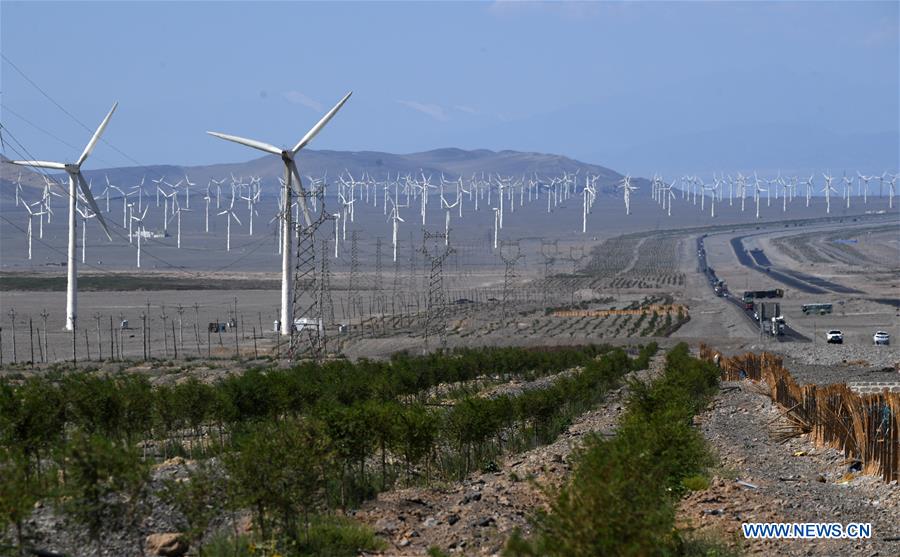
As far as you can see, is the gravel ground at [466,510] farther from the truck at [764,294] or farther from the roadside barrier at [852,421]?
the truck at [764,294]

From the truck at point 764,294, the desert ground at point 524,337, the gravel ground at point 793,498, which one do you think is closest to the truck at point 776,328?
the desert ground at point 524,337

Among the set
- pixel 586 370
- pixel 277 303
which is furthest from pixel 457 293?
pixel 586 370

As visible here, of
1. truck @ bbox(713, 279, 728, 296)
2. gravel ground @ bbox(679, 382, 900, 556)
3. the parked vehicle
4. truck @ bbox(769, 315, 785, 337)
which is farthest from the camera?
truck @ bbox(713, 279, 728, 296)

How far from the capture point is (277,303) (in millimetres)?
127438

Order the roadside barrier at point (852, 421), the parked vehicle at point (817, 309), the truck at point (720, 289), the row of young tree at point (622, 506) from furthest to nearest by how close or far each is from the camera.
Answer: the truck at point (720, 289)
the parked vehicle at point (817, 309)
the roadside barrier at point (852, 421)
the row of young tree at point (622, 506)

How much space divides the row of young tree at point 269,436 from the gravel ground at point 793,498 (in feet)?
19.3

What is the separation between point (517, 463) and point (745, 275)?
5506 inches

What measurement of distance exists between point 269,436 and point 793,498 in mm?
10346

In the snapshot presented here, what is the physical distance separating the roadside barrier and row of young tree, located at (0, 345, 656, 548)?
7185mm

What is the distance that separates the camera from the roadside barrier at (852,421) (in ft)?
83.6

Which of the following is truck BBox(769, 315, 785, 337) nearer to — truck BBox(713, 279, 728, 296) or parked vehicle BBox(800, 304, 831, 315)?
parked vehicle BBox(800, 304, 831, 315)

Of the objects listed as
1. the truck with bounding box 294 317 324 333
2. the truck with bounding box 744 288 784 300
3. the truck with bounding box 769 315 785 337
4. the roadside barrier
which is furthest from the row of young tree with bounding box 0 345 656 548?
the truck with bounding box 744 288 784 300

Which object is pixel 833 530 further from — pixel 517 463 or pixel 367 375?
pixel 367 375

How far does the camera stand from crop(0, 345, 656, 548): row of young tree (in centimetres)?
1684
